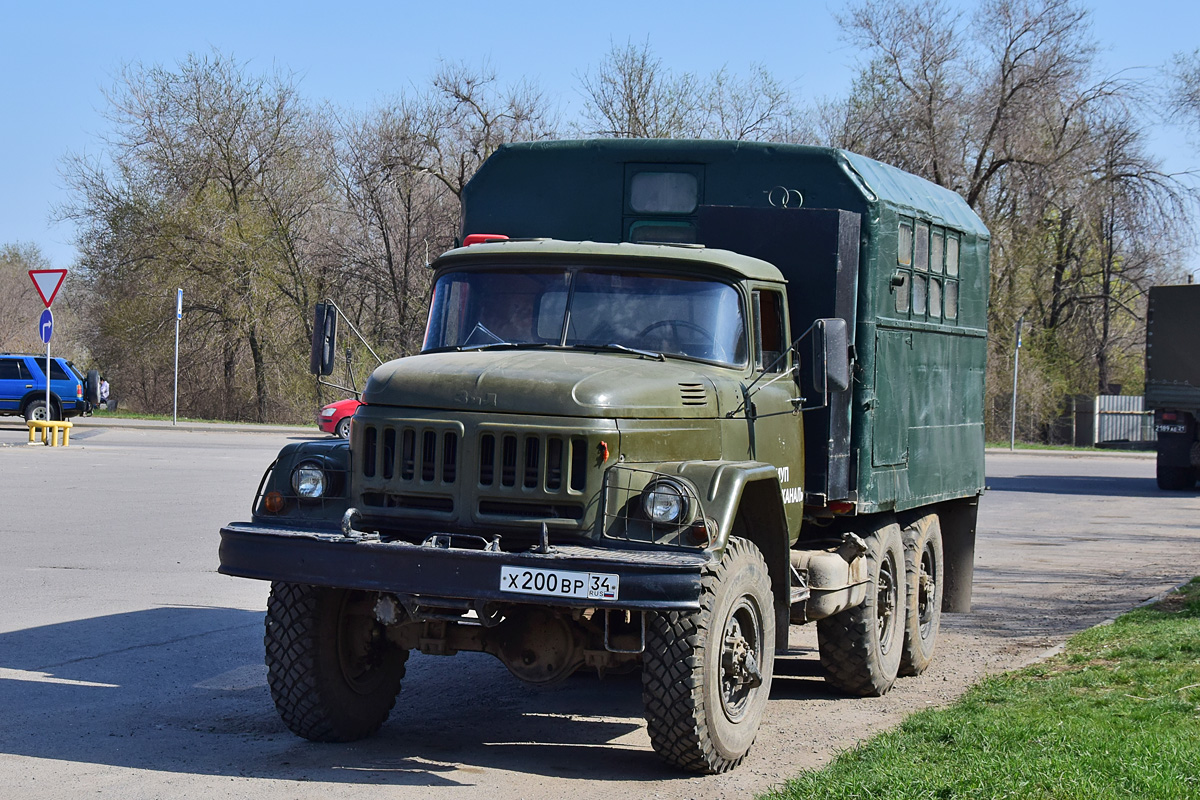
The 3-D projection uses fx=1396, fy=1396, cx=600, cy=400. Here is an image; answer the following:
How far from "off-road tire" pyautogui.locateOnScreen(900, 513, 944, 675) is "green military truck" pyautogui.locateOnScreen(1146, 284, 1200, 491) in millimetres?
17659

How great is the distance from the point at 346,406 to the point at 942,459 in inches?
782

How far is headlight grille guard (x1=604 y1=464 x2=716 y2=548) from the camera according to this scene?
590cm

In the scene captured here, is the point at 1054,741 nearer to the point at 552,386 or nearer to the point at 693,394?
the point at 693,394

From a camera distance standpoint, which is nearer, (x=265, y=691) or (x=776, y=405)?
(x=776, y=405)

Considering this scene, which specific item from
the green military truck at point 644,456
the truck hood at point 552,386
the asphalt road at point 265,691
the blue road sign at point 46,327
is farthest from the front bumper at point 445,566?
the blue road sign at point 46,327

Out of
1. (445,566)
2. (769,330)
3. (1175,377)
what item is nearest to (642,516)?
(445,566)

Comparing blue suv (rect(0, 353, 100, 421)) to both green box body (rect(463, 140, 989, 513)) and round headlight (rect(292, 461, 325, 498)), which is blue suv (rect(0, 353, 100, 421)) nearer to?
green box body (rect(463, 140, 989, 513))

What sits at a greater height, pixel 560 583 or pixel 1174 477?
pixel 560 583

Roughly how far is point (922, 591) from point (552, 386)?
4.52 m

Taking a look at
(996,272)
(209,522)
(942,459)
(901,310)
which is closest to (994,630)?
(942,459)

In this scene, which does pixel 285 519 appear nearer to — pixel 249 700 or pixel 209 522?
pixel 249 700

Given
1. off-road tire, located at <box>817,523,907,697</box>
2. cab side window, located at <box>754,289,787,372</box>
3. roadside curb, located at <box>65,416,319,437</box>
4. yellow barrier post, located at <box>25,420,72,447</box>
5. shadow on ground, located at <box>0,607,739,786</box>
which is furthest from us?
roadside curb, located at <box>65,416,319,437</box>

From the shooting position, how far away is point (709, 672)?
599 centimetres

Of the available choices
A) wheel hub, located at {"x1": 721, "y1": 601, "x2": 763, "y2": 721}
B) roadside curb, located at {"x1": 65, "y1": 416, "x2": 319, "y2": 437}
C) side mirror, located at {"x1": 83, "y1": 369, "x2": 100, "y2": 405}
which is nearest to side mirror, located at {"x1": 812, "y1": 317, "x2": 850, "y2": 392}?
wheel hub, located at {"x1": 721, "y1": 601, "x2": 763, "y2": 721}
